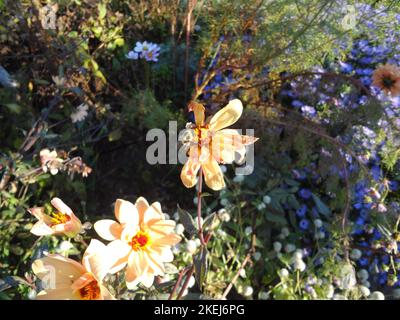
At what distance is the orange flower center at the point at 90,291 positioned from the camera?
62cm

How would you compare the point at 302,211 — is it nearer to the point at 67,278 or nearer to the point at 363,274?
the point at 363,274

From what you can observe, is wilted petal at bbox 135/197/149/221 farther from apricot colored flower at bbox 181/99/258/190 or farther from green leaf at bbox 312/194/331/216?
green leaf at bbox 312/194/331/216

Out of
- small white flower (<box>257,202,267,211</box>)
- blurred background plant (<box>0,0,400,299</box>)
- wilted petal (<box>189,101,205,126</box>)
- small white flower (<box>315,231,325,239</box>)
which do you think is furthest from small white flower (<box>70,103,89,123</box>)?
small white flower (<box>315,231,325,239</box>)

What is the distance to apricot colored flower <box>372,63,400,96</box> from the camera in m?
1.33

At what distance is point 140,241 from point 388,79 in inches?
43.5

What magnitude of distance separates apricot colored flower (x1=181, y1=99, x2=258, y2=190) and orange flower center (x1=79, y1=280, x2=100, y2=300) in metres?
0.22

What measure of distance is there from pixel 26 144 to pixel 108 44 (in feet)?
1.88

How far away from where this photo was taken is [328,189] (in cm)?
142

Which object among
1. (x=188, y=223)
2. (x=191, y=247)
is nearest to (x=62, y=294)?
(x=188, y=223)

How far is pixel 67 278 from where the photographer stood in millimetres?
625

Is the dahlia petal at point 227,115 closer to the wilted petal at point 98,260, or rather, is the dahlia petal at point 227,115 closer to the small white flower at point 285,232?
the wilted petal at point 98,260

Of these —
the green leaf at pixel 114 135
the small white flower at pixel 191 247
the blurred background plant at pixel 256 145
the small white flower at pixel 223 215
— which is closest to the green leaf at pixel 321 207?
the blurred background plant at pixel 256 145

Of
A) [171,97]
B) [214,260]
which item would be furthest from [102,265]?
[171,97]

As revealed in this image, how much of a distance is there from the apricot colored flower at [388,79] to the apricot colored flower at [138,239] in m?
1.05
